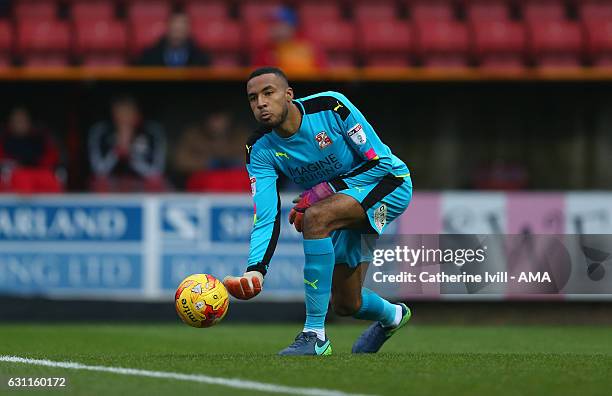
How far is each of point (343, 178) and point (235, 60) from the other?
26.6 feet

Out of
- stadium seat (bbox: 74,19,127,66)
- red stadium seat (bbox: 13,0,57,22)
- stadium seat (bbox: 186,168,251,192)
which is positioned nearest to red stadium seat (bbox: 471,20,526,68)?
stadium seat (bbox: 186,168,251,192)

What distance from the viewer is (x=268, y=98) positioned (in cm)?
679

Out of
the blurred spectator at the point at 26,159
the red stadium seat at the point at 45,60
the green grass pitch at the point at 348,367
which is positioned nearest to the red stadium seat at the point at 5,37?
the red stadium seat at the point at 45,60

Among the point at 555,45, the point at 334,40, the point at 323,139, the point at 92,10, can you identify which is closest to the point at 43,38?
the point at 92,10

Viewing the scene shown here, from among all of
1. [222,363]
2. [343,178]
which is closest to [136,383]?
[222,363]

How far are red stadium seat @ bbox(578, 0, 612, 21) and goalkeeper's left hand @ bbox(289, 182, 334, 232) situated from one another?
31.7ft

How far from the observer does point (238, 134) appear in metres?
13.6

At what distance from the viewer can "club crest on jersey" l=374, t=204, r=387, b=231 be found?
7.08 meters

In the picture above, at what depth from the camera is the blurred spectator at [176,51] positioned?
13117mm

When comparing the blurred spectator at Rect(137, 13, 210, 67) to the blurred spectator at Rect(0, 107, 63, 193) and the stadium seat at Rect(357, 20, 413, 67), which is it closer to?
the blurred spectator at Rect(0, 107, 63, 193)

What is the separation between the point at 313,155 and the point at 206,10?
9.31 meters

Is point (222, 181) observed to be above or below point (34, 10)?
below

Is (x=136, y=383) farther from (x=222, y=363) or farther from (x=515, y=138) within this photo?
(x=515, y=138)

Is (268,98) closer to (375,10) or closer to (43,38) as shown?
(43,38)
